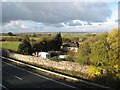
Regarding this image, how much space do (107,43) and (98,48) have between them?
1551 mm

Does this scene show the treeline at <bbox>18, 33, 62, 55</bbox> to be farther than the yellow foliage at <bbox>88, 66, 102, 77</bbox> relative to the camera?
Yes

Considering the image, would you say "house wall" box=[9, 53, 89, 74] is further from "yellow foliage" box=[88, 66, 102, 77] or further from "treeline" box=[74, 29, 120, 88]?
"treeline" box=[74, 29, 120, 88]

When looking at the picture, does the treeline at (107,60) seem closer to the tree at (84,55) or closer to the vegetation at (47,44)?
the tree at (84,55)

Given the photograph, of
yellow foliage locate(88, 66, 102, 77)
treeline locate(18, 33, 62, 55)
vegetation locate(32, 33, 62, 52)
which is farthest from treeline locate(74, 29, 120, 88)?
vegetation locate(32, 33, 62, 52)

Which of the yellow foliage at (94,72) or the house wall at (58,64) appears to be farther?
the house wall at (58,64)

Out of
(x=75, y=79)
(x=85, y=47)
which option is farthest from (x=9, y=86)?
(x=85, y=47)

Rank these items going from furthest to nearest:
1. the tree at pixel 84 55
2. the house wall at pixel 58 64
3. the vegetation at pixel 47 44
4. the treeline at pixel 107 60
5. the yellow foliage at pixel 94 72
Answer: the vegetation at pixel 47 44 → the tree at pixel 84 55 → the house wall at pixel 58 64 → the yellow foliage at pixel 94 72 → the treeline at pixel 107 60

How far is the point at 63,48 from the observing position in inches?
3996

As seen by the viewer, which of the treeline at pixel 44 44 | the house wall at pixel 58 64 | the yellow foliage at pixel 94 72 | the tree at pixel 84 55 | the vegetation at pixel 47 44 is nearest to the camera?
the yellow foliage at pixel 94 72

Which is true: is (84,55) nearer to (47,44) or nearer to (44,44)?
(44,44)

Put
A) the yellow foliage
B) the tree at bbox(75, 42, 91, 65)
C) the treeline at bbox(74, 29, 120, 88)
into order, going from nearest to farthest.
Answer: the treeline at bbox(74, 29, 120, 88)
the yellow foliage
the tree at bbox(75, 42, 91, 65)

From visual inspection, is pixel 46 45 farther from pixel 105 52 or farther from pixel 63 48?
pixel 105 52

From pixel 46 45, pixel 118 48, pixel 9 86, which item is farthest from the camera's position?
pixel 46 45

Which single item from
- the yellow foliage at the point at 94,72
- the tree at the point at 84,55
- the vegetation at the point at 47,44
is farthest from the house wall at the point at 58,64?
the vegetation at the point at 47,44
